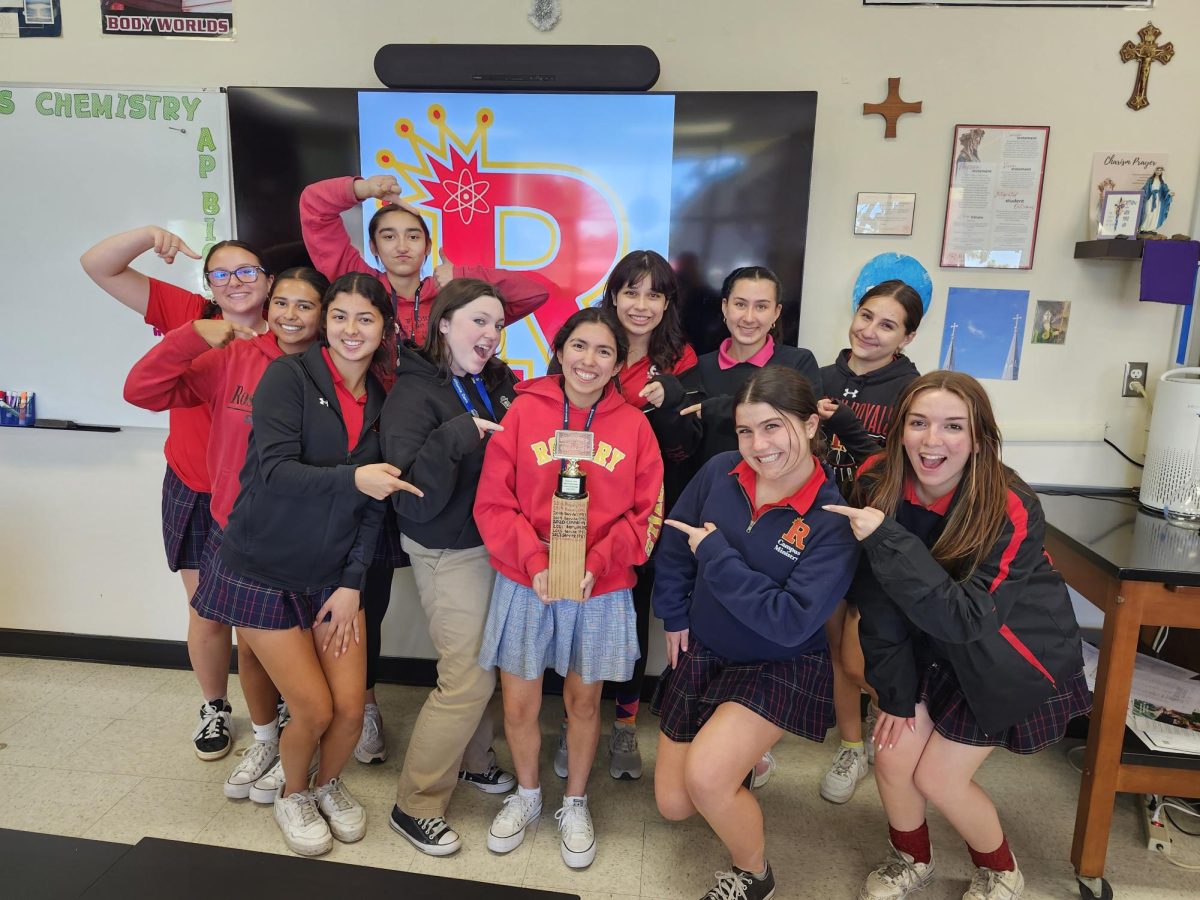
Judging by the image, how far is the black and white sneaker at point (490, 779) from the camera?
2094mm

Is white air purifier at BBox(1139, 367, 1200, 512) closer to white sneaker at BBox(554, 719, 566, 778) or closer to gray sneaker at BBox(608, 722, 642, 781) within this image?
gray sneaker at BBox(608, 722, 642, 781)

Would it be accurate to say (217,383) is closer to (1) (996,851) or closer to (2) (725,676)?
(2) (725,676)

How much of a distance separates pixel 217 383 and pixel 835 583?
5.37 feet

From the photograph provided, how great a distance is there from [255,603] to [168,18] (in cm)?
207

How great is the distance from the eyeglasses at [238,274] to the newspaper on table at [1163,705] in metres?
2.43

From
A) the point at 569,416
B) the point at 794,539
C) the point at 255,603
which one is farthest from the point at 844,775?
the point at 255,603

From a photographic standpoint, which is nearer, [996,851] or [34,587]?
[996,851]

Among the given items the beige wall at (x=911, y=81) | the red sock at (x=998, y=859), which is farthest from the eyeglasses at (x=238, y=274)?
the red sock at (x=998, y=859)

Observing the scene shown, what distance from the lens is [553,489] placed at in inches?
69.2

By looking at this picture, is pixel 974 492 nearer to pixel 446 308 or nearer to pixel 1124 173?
pixel 446 308

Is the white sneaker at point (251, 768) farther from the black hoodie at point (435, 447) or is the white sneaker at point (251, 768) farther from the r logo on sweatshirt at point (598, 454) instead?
the r logo on sweatshirt at point (598, 454)

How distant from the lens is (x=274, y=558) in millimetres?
1690

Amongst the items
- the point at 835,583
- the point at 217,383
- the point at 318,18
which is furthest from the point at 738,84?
the point at 217,383

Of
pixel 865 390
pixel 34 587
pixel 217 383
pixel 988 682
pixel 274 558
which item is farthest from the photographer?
pixel 34 587
